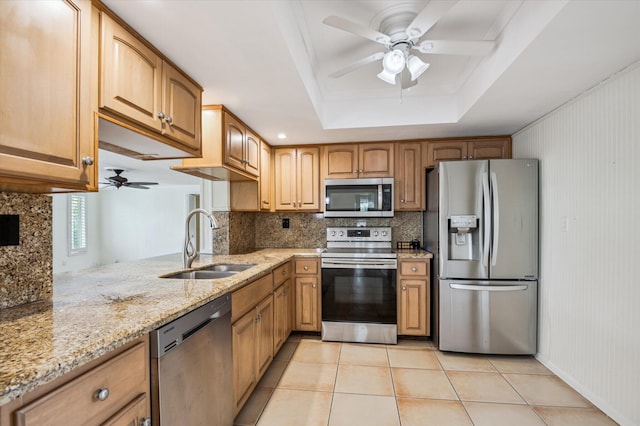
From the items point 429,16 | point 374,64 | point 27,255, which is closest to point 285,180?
point 374,64

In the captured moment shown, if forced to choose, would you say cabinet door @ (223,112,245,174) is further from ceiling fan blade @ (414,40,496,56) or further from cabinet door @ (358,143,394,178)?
ceiling fan blade @ (414,40,496,56)

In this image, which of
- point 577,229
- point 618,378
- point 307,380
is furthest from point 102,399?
point 577,229

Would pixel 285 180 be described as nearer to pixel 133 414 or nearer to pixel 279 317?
pixel 279 317

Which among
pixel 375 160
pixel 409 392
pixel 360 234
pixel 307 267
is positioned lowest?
pixel 409 392

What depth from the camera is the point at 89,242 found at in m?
6.64

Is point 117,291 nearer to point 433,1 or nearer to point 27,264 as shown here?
point 27,264

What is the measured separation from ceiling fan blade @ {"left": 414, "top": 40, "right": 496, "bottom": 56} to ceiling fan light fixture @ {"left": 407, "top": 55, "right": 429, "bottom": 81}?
0.13 m

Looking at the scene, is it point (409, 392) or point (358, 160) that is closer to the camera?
point (409, 392)

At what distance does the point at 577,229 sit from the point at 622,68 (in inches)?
41.0

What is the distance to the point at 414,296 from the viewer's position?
3.02 meters

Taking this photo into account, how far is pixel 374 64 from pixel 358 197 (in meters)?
1.39

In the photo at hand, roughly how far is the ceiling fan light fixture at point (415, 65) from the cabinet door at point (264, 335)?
6.12ft

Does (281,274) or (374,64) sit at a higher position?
(374,64)

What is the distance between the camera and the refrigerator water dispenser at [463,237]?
274cm
